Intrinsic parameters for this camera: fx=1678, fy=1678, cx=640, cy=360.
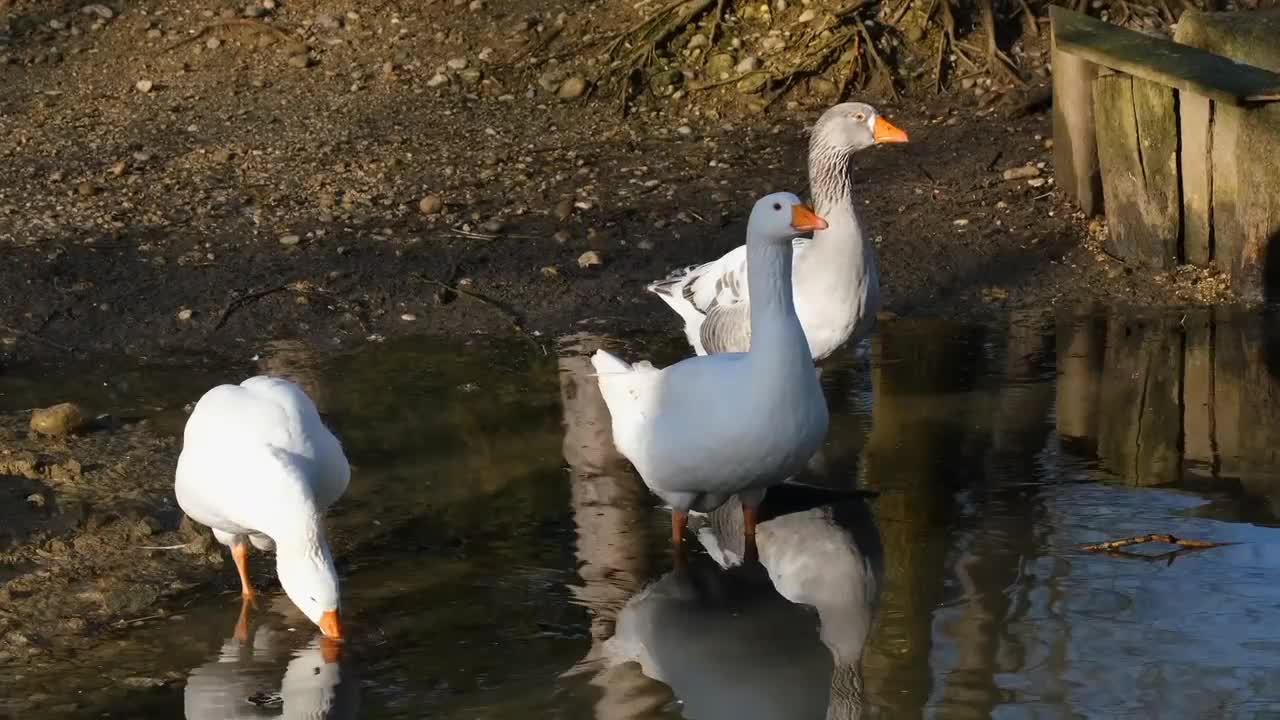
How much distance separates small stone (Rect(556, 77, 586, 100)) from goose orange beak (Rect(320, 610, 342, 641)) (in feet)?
22.4

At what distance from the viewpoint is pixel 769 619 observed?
5.27 m

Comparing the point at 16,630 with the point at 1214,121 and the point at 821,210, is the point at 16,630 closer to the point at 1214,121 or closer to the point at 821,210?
the point at 821,210

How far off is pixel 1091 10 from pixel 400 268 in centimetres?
558

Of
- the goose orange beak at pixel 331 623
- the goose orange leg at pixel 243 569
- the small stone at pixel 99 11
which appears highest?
the small stone at pixel 99 11

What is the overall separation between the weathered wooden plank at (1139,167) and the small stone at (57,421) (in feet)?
17.6

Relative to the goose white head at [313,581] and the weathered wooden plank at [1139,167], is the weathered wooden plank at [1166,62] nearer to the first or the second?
the weathered wooden plank at [1139,167]

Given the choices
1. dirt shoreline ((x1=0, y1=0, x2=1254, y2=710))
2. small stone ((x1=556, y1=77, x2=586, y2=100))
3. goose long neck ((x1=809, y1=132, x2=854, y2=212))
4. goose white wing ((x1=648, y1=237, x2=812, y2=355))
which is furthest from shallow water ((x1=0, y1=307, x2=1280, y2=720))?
small stone ((x1=556, y1=77, x2=586, y2=100))

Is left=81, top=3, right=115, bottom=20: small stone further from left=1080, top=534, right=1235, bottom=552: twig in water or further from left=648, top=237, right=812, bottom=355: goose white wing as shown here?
left=1080, top=534, right=1235, bottom=552: twig in water

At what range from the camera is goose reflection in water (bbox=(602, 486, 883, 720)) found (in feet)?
15.6

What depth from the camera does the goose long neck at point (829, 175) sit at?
23.4ft

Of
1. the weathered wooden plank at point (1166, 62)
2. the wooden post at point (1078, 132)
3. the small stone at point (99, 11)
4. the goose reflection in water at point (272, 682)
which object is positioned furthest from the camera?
the small stone at point (99, 11)

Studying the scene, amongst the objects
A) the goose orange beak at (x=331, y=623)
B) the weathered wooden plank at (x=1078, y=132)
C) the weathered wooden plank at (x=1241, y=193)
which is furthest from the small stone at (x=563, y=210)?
the goose orange beak at (x=331, y=623)

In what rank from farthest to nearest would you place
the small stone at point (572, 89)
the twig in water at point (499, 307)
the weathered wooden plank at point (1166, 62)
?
the small stone at point (572, 89) < the twig in water at point (499, 307) < the weathered wooden plank at point (1166, 62)

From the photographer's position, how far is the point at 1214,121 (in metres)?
8.41
